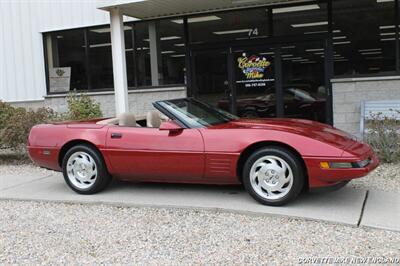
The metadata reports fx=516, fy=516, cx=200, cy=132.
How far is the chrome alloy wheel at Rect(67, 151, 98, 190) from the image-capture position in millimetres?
6641

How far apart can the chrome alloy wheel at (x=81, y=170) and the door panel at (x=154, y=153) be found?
0.32 metres

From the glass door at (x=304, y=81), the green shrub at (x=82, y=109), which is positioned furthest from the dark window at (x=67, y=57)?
the glass door at (x=304, y=81)

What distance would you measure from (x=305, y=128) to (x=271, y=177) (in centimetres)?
80

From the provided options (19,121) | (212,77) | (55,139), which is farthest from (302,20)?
(55,139)

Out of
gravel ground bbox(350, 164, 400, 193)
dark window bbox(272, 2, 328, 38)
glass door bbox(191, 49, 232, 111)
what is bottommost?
gravel ground bbox(350, 164, 400, 193)

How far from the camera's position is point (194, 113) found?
6438mm

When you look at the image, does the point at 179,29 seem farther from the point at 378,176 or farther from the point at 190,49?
the point at 378,176

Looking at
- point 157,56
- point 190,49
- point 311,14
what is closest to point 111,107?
point 157,56

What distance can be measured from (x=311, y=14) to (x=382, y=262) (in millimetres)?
7440

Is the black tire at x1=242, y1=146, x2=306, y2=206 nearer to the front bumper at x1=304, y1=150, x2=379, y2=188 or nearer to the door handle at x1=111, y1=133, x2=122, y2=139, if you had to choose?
the front bumper at x1=304, y1=150, x2=379, y2=188

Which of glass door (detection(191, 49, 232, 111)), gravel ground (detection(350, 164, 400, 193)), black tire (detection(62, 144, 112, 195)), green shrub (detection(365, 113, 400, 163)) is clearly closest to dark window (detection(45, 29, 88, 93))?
glass door (detection(191, 49, 232, 111))

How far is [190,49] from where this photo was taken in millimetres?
11742

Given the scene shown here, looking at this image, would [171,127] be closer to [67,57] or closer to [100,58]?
[100,58]

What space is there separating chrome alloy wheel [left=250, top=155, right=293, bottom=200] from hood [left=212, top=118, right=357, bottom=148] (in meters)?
0.39
